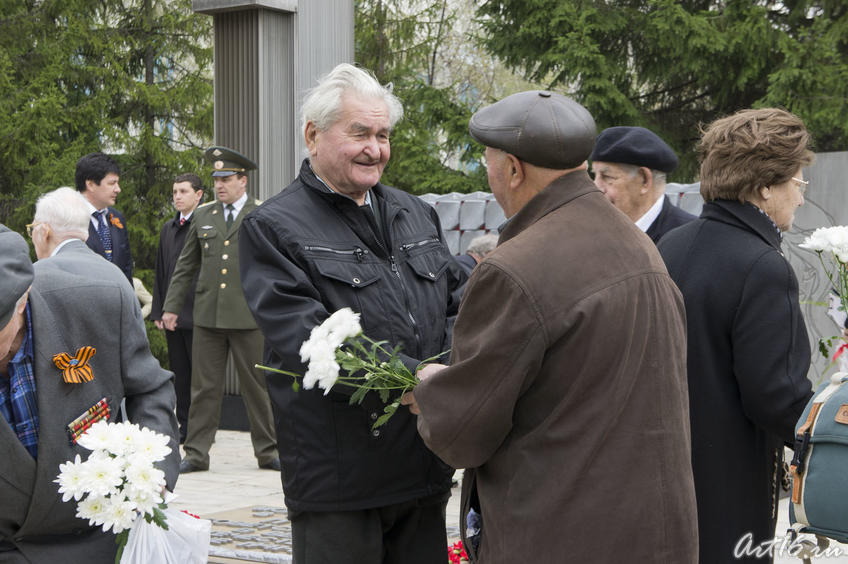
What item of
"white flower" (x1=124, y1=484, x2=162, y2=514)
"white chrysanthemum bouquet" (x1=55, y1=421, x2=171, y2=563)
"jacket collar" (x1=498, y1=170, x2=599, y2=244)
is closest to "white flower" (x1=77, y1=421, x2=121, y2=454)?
"white chrysanthemum bouquet" (x1=55, y1=421, x2=171, y2=563)

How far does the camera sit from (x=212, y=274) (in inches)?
341

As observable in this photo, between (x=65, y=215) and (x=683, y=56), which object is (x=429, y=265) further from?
(x=683, y=56)

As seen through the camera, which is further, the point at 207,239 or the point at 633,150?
the point at 207,239

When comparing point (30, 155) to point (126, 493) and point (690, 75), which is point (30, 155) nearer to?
point (690, 75)

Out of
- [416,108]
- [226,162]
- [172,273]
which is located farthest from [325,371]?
[416,108]

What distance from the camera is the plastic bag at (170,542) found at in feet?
9.21

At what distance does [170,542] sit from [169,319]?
6390 mm

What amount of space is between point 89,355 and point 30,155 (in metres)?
16.2

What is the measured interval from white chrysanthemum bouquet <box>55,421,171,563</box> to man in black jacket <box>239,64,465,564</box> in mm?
667

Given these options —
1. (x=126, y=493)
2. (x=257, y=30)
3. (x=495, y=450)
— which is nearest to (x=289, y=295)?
(x=126, y=493)

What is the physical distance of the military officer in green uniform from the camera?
8.55 m

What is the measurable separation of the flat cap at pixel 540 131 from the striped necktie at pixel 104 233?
6.96 meters

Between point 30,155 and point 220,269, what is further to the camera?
point 30,155

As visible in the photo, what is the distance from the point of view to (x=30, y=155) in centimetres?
1800
